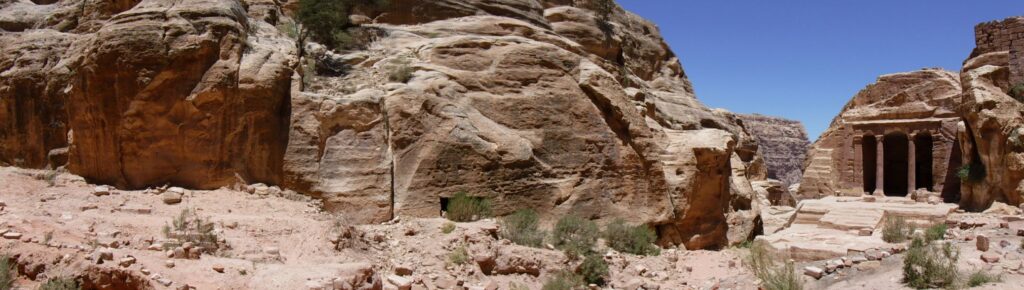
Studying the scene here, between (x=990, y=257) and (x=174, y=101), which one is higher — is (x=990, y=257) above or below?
below

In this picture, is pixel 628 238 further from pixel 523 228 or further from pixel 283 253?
pixel 283 253

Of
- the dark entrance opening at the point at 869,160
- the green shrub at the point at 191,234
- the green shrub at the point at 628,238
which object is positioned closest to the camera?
the green shrub at the point at 191,234

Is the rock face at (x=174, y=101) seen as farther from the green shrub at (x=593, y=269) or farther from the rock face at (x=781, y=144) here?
the rock face at (x=781, y=144)

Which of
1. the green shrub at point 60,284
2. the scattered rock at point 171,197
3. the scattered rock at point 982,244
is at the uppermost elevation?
the scattered rock at point 171,197

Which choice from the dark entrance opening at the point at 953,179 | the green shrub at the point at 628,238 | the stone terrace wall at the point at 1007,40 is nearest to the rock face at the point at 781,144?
the dark entrance opening at the point at 953,179

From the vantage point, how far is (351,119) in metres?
12.8

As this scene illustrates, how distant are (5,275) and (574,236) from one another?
8392mm

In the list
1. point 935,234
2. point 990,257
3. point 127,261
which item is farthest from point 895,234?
point 127,261

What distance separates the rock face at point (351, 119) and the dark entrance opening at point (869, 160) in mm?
17493

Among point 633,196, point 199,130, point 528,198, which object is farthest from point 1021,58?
point 199,130

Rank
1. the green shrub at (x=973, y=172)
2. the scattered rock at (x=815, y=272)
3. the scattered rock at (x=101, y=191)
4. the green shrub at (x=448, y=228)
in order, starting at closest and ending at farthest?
the scattered rock at (x=101, y=191), the green shrub at (x=448, y=228), the scattered rock at (x=815, y=272), the green shrub at (x=973, y=172)

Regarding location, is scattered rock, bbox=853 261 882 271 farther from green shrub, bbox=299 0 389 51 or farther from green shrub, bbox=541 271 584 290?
green shrub, bbox=299 0 389 51

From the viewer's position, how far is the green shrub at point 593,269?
11.8 metres

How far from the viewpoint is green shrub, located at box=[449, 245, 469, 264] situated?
35.4ft
